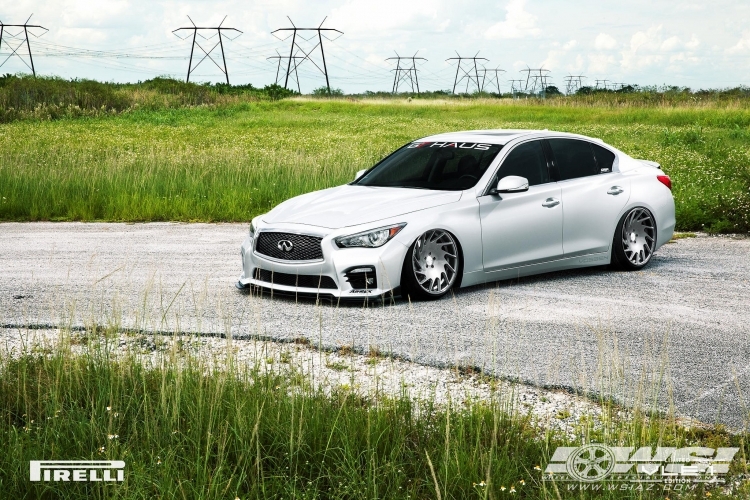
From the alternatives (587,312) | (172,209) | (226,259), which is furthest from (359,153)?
(587,312)

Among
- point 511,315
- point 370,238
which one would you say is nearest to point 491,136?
point 370,238

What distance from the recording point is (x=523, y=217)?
9586mm

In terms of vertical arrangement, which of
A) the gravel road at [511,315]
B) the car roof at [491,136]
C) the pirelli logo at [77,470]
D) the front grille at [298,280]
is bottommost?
the gravel road at [511,315]

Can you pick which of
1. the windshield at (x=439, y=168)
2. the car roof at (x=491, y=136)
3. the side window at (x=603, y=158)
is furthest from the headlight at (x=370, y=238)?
the side window at (x=603, y=158)

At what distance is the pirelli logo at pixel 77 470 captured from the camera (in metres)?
4.47

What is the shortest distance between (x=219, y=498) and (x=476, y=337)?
363 centimetres

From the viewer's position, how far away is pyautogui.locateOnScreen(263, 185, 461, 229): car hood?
8844 millimetres

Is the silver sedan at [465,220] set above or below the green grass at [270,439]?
above

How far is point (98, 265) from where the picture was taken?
1123 centimetres

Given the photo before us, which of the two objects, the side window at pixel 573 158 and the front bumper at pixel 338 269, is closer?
the front bumper at pixel 338 269

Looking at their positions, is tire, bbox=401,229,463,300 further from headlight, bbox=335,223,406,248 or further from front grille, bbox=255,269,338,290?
front grille, bbox=255,269,338,290

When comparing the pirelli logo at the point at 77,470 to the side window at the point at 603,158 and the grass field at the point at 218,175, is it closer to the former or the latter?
the side window at the point at 603,158

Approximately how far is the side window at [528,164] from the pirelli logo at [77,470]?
235 inches

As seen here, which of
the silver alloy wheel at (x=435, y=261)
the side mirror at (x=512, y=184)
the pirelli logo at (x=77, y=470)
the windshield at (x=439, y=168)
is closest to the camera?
the pirelli logo at (x=77, y=470)
